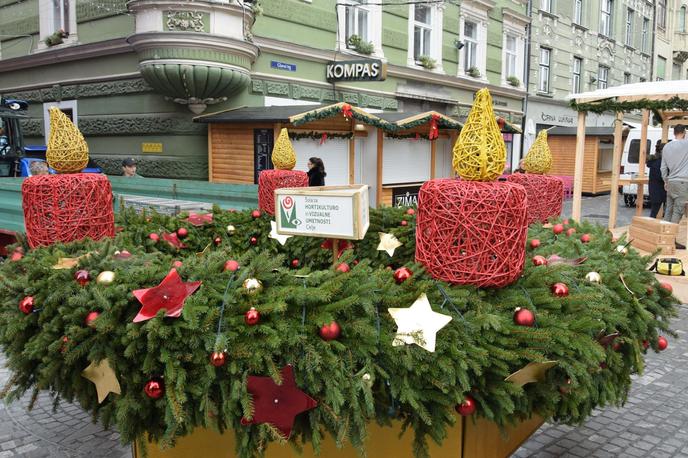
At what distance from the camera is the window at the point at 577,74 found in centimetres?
2686

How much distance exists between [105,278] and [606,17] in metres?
31.1

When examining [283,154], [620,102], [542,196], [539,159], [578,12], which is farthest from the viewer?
[578,12]

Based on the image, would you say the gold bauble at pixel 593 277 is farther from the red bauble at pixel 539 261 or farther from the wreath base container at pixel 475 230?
Answer: the wreath base container at pixel 475 230

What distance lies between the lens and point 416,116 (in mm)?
12938

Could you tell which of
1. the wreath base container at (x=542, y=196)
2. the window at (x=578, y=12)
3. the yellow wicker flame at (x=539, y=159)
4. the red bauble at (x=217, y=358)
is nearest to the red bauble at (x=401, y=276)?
the red bauble at (x=217, y=358)

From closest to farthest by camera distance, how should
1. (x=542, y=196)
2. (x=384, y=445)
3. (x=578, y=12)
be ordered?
(x=384, y=445), (x=542, y=196), (x=578, y=12)

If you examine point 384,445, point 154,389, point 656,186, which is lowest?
point 384,445

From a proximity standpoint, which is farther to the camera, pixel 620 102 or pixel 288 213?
pixel 620 102

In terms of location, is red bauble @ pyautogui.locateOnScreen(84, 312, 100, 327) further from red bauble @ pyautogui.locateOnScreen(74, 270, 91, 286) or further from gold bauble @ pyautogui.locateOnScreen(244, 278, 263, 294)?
gold bauble @ pyautogui.locateOnScreen(244, 278, 263, 294)

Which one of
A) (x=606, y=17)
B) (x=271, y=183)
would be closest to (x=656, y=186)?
(x=271, y=183)

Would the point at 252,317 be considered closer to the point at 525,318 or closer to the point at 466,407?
the point at 466,407

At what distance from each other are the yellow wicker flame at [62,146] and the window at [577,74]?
85.5ft

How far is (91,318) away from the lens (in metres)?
2.78

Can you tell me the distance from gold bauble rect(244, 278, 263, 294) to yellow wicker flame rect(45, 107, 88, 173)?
1.88 m
